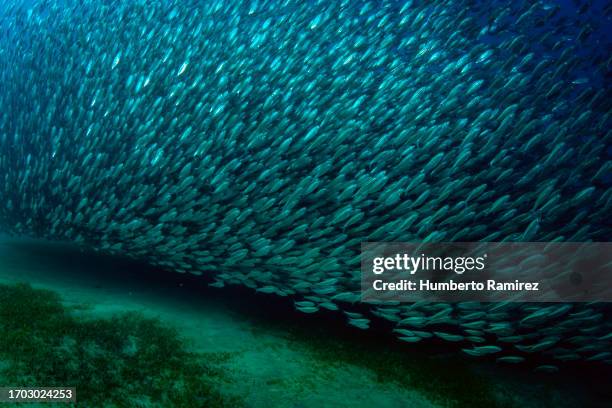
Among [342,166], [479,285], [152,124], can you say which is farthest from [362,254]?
[152,124]

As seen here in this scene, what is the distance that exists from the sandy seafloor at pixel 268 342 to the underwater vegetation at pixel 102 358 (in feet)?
0.82

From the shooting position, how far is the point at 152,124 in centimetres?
598

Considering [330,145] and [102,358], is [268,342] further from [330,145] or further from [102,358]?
[330,145]

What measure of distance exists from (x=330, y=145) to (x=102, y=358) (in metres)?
3.70

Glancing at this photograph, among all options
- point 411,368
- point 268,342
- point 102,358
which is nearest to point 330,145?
point 268,342

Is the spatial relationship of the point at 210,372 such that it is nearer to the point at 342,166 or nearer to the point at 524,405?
the point at 342,166

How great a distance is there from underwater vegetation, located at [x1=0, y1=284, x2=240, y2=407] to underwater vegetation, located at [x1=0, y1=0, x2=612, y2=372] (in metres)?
1.23

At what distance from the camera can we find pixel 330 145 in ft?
18.9

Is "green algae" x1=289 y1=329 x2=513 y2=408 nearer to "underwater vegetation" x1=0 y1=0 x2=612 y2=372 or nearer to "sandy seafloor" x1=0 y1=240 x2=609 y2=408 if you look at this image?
"sandy seafloor" x1=0 y1=240 x2=609 y2=408

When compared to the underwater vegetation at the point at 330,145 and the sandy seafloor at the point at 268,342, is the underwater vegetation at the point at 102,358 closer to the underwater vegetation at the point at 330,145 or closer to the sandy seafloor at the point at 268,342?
the sandy seafloor at the point at 268,342

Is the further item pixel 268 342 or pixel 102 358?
pixel 268 342

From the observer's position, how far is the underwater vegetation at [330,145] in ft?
18.1

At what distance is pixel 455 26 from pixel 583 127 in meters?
2.50

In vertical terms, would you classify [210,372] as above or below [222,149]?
below
